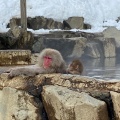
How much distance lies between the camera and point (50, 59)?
105 inches

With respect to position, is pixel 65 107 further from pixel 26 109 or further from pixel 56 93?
pixel 26 109

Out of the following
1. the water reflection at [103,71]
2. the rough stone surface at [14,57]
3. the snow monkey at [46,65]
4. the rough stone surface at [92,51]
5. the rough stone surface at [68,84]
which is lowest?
the rough stone surface at [92,51]

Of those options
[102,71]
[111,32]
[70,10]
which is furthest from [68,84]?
[70,10]

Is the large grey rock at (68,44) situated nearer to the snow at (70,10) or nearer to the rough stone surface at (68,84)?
the snow at (70,10)

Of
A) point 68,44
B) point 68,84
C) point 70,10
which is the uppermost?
point 70,10

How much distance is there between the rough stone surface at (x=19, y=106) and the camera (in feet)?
8.56

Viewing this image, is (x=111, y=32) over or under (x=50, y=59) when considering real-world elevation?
under

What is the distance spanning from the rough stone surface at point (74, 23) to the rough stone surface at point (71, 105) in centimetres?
1162

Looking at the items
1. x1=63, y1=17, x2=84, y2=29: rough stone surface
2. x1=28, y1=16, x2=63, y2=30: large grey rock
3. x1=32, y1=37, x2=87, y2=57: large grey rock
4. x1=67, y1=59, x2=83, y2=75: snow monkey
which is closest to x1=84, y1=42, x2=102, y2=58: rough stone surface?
x1=32, y1=37, x2=87, y2=57: large grey rock

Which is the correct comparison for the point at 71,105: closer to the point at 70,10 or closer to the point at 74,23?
the point at 74,23

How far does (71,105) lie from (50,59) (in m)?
0.41

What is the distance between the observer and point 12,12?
1484 cm

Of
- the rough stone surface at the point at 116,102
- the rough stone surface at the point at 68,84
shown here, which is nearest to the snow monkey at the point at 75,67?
the rough stone surface at the point at 68,84

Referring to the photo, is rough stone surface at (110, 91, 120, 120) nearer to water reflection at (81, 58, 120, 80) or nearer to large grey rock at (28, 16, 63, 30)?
water reflection at (81, 58, 120, 80)
